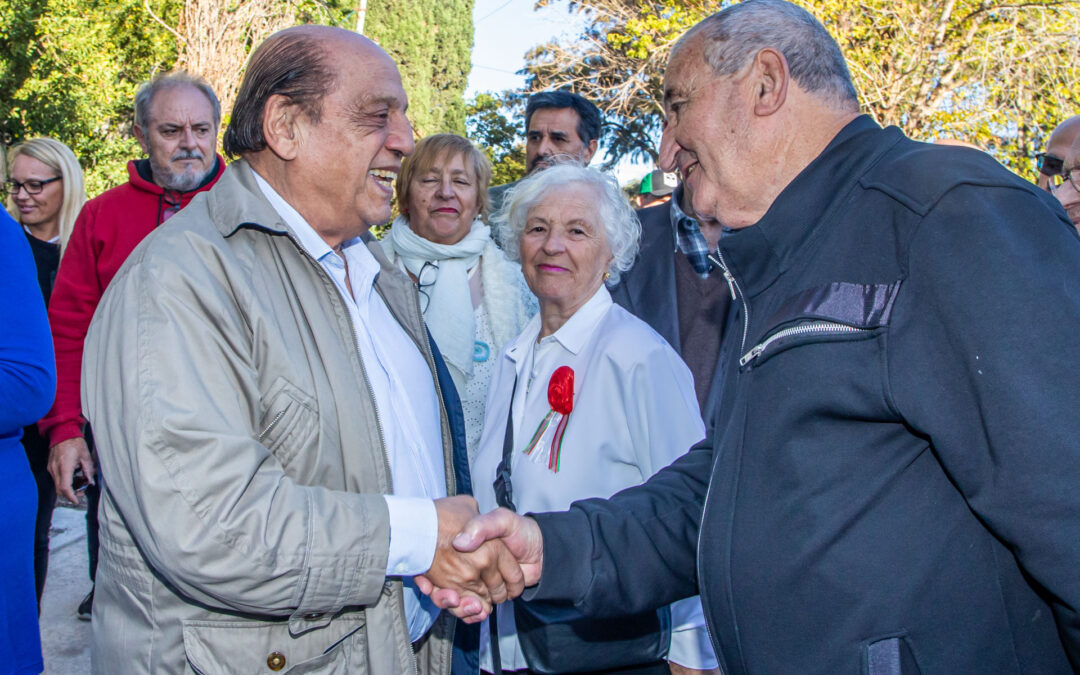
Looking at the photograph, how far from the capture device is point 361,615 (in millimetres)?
1858

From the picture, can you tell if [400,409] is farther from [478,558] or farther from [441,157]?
[441,157]

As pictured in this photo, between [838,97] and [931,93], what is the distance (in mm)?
10067

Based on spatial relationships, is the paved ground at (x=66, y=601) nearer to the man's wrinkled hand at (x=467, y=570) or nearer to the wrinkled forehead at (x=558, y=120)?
the man's wrinkled hand at (x=467, y=570)

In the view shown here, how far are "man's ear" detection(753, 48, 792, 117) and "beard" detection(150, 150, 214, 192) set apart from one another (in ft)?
10.2

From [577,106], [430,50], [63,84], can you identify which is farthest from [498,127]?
[577,106]

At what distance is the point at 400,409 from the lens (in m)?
2.18

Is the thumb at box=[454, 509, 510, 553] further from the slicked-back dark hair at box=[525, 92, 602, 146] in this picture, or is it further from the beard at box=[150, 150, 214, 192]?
the slicked-back dark hair at box=[525, 92, 602, 146]

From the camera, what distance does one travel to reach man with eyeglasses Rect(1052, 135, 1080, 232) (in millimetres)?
3236

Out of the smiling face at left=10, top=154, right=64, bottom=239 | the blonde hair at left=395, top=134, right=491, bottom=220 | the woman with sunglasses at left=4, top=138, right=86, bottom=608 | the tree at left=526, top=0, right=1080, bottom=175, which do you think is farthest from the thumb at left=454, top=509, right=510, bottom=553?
the tree at left=526, top=0, right=1080, bottom=175

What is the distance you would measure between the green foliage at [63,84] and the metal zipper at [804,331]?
1221cm

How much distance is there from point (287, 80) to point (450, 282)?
1.80 meters

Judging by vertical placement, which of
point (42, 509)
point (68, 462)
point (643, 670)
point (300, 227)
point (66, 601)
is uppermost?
Answer: point (300, 227)

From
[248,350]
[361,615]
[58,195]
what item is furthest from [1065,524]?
[58,195]

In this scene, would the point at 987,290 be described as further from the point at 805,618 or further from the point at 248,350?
the point at 248,350
